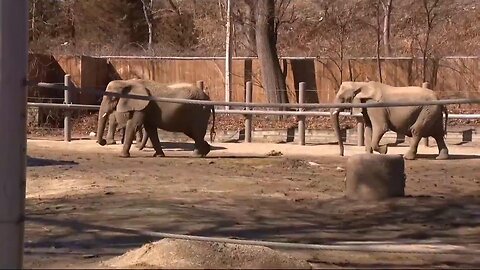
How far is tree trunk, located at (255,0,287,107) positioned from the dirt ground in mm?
9351

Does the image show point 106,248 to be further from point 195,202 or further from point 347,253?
point 195,202

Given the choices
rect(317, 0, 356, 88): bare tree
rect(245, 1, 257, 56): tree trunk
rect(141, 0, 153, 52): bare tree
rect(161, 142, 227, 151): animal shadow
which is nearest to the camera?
rect(161, 142, 227, 151): animal shadow

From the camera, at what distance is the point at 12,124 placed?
163 inches

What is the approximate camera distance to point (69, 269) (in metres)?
5.89

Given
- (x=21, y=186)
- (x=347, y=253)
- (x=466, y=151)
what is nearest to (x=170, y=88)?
(x=466, y=151)

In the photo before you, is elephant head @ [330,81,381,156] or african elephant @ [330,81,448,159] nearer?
african elephant @ [330,81,448,159]

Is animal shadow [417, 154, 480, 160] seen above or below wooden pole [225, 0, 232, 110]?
below

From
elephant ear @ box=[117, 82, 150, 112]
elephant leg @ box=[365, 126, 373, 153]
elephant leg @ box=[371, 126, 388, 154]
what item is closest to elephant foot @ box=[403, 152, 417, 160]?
elephant leg @ box=[371, 126, 388, 154]

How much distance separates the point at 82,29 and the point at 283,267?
37.2 metres

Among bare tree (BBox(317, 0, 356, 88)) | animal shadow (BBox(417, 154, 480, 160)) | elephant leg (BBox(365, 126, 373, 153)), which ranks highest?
bare tree (BBox(317, 0, 356, 88))

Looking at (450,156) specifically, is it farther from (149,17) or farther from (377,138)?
(149,17)

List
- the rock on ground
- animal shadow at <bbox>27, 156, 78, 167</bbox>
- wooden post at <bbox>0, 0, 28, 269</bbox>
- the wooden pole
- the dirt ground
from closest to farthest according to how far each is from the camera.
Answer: wooden post at <bbox>0, 0, 28, 269</bbox> → the rock on ground → the dirt ground → animal shadow at <bbox>27, 156, 78, 167</bbox> → the wooden pole

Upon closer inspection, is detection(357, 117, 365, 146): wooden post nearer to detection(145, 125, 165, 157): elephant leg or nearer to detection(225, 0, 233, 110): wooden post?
detection(145, 125, 165, 157): elephant leg

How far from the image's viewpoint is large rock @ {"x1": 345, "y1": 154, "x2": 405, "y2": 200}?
33.3 ft
